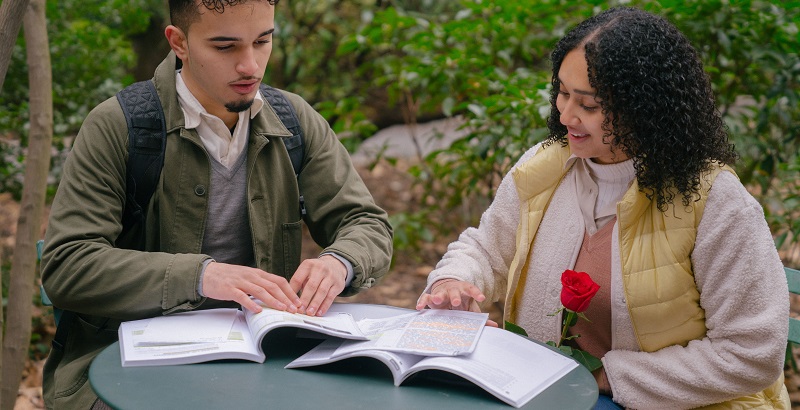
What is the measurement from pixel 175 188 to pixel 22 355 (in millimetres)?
1041

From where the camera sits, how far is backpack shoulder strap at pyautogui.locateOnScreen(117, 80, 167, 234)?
2.39 meters

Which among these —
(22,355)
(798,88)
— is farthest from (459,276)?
(798,88)

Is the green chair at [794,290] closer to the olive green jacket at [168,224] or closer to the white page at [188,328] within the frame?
the olive green jacket at [168,224]

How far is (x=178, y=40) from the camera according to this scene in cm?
245

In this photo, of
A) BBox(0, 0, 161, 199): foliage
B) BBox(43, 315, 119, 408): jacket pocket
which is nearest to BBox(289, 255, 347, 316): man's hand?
BBox(43, 315, 119, 408): jacket pocket

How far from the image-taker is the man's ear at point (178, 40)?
2.43 meters

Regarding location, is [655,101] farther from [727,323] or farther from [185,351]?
[185,351]

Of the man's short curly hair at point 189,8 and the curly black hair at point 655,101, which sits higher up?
the man's short curly hair at point 189,8

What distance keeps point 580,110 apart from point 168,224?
3.86 ft

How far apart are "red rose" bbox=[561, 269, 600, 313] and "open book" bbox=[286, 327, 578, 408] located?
13 cm

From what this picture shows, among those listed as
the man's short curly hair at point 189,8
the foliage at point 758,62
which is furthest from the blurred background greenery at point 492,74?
the man's short curly hair at point 189,8


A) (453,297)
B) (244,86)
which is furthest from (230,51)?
(453,297)

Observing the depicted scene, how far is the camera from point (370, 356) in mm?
1975

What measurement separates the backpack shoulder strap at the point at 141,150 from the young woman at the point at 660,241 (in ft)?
2.69
